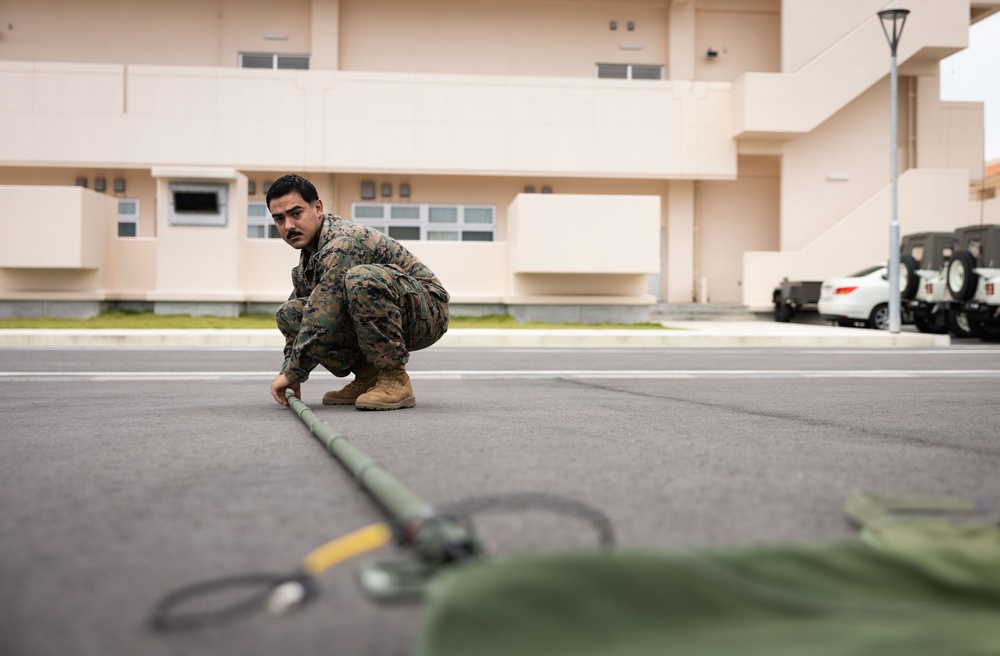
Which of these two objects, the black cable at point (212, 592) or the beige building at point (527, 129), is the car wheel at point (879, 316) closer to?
the beige building at point (527, 129)

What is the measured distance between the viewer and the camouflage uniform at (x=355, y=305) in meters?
5.19

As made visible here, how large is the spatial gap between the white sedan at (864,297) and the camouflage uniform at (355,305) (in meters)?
16.2

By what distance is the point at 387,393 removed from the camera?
220 inches

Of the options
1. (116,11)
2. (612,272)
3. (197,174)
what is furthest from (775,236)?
(116,11)

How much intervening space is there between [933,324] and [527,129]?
10.9 m

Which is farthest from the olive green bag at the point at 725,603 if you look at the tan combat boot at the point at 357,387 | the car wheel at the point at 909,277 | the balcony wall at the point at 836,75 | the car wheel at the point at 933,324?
the balcony wall at the point at 836,75

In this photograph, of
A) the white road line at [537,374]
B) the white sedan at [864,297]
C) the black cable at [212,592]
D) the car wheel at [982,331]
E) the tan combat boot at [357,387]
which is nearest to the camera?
the black cable at [212,592]

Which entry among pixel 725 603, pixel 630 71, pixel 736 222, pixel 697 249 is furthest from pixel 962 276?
pixel 725 603

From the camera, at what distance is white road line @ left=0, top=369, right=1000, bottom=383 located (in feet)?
27.7

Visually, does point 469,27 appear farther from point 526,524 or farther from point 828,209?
point 526,524

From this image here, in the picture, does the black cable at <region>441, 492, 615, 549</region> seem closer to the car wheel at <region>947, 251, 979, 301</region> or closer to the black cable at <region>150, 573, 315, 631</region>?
the black cable at <region>150, 573, 315, 631</region>

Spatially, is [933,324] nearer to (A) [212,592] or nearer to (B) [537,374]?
(B) [537,374]

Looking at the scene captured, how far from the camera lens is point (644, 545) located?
2.28 meters

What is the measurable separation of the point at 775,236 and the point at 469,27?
10.6 m
